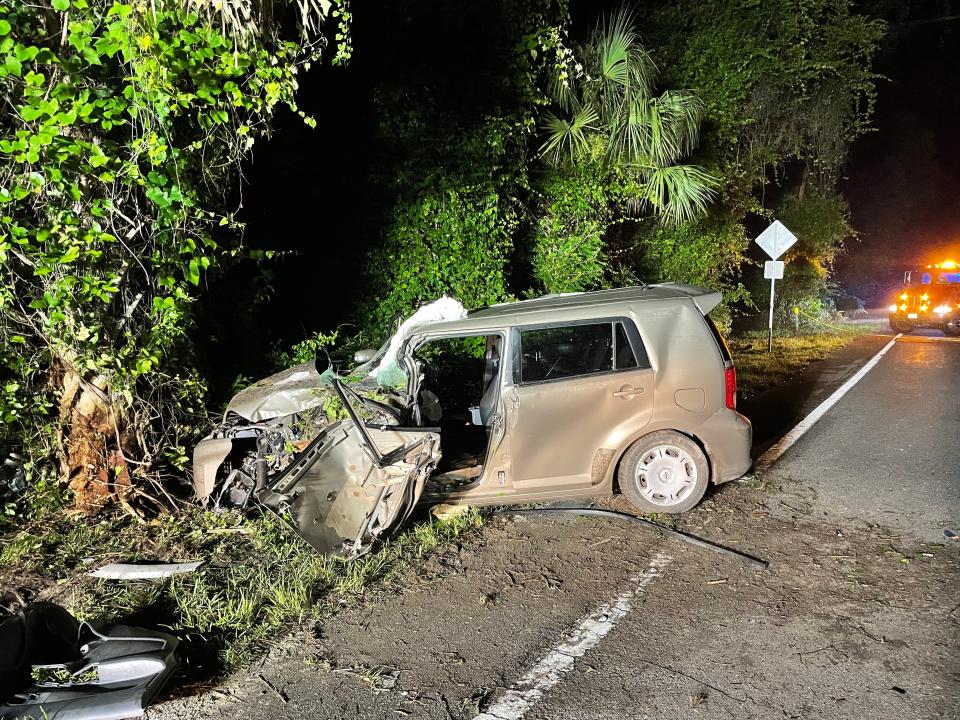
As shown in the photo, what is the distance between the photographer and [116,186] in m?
5.24

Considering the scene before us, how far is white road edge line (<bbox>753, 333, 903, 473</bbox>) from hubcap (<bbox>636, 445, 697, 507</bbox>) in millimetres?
1441

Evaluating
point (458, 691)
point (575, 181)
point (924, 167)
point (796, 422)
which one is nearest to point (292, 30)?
point (575, 181)

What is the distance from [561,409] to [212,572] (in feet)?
8.47

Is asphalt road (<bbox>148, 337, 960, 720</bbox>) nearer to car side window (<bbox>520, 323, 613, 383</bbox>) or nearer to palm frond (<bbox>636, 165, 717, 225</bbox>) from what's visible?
car side window (<bbox>520, 323, 613, 383</bbox>)

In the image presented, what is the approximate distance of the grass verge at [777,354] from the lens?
11.6 m

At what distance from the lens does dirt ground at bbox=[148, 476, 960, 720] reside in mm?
3361

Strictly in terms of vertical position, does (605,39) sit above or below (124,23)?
above

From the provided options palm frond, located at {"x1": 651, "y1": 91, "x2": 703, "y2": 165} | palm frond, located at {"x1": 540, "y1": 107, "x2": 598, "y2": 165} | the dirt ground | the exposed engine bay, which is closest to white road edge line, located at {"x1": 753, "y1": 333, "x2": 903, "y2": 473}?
the dirt ground

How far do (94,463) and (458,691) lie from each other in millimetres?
3611

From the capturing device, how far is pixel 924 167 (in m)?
38.9

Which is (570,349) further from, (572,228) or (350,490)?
(572,228)

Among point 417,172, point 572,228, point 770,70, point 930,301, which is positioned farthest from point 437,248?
point 930,301

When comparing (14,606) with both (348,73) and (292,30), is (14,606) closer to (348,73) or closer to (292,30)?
(292,30)

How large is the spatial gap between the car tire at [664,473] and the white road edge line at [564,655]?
92 cm
